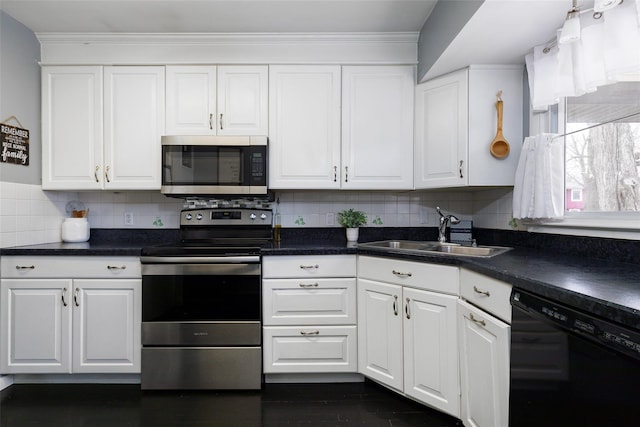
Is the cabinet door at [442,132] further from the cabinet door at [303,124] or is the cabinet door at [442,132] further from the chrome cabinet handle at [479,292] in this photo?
the chrome cabinet handle at [479,292]

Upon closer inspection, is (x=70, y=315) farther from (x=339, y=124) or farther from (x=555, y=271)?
(x=555, y=271)

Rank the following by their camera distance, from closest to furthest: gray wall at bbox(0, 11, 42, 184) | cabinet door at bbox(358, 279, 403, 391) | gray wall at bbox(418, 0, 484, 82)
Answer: gray wall at bbox(418, 0, 484, 82) → cabinet door at bbox(358, 279, 403, 391) → gray wall at bbox(0, 11, 42, 184)

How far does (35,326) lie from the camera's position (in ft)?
6.87

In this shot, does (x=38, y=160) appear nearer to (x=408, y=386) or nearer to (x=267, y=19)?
(x=267, y=19)

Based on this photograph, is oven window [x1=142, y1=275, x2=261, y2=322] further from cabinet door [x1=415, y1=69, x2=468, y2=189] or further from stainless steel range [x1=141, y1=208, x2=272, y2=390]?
cabinet door [x1=415, y1=69, x2=468, y2=189]

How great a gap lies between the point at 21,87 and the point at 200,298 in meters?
1.88

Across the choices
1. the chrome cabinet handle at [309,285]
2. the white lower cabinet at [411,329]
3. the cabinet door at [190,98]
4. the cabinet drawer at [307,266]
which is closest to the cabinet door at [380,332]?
the white lower cabinet at [411,329]

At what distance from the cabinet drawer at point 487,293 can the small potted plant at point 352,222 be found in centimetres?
97

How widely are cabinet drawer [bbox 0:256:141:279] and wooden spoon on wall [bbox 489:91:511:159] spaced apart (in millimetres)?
2364

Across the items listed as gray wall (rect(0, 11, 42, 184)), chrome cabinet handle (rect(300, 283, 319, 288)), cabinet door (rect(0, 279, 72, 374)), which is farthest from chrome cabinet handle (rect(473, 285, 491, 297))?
gray wall (rect(0, 11, 42, 184))

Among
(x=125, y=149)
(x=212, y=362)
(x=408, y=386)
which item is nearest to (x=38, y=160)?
(x=125, y=149)

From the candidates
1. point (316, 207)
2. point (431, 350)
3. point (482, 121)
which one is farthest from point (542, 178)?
point (316, 207)

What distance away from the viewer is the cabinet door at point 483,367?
1.31m

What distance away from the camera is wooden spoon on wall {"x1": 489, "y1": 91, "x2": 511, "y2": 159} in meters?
2.10
